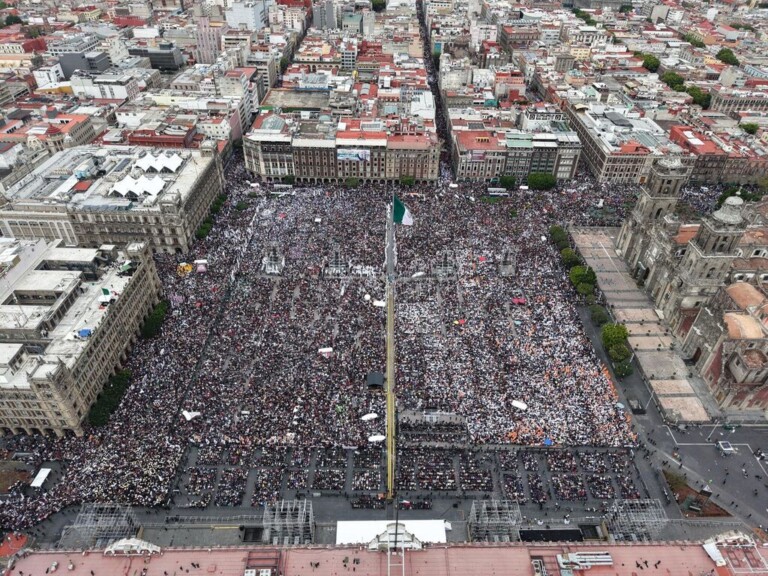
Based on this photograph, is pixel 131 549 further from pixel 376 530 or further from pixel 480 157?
pixel 480 157

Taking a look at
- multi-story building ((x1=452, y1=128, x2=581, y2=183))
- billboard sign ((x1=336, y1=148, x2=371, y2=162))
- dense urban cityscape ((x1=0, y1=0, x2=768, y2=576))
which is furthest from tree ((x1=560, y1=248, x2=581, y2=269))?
billboard sign ((x1=336, y1=148, x2=371, y2=162))

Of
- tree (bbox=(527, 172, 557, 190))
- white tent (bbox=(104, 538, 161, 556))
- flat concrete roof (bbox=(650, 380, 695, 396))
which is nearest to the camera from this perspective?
white tent (bbox=(104, 538, 161, 556))

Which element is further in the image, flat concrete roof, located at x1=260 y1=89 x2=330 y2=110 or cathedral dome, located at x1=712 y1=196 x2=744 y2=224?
flat concrete roof, located at x1=260 y1=89 x2=330 y2=110

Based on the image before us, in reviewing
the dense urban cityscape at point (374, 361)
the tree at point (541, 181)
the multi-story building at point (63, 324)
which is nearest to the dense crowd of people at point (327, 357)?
the dense urban cityscape at point (374, 361)

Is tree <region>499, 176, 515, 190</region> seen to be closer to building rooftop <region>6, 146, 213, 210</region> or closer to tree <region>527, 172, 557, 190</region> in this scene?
tree <region>527, 172, 557, 190</region>

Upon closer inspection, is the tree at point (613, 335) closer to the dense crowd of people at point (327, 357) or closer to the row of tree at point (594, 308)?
the row of tree at point (594, 308)

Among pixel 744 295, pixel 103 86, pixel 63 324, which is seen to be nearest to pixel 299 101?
pixel 103 86
